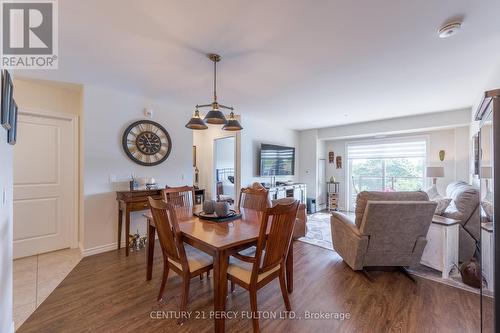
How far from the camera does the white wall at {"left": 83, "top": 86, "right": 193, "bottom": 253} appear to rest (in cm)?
310

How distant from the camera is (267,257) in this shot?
5.57ft

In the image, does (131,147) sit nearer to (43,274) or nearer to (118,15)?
(43,274)

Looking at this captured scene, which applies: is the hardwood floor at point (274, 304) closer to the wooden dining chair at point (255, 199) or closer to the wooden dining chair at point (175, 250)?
the wooden dining chair at point (175, 250)

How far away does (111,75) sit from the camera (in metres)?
2.75

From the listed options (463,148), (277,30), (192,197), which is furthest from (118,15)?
(463,148)

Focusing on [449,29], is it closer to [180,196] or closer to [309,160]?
[180,196]

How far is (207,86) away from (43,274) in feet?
10.3

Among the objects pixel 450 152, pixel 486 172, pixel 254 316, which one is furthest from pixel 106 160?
pixel 450 152

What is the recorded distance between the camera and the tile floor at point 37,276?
6.50 feet

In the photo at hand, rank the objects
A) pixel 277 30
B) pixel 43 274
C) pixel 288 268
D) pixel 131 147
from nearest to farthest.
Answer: pixel 277 30
pixel 288 268
pixel 43 274
pixel 131 147

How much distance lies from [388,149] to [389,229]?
4.27 metres

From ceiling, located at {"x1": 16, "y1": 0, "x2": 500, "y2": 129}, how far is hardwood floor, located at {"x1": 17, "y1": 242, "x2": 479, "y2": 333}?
2.48 meters

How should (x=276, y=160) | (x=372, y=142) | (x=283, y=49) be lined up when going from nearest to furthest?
(x=283, y=49) → (x=276, y=160) → (x=372, y=142)

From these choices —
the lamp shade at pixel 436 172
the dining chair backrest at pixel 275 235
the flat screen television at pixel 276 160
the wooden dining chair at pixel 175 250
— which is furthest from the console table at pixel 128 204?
the lamp shade at pixel 436 172
